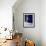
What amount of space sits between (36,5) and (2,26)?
217 cm

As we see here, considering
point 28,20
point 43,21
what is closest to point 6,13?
point 28,20

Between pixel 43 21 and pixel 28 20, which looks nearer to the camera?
pixel 43 21

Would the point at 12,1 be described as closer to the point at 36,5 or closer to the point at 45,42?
the point at 36,5

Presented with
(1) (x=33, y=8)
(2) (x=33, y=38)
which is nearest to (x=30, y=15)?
(1) (x=33, y=8)

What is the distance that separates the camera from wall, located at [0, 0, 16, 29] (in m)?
4.68

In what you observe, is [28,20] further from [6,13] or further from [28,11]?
[6,13]

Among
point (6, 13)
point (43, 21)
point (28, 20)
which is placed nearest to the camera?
point (6, 13)

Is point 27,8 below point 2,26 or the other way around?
the other way around

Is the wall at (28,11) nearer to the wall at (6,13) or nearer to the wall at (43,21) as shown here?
the wall at (43,21)

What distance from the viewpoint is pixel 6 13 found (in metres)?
4.74

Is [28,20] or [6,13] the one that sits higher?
[6,13]

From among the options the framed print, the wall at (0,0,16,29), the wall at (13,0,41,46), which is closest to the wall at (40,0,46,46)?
the wall at (13,0,41,46)

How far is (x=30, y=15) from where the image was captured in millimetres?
5910

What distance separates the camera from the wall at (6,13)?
468 centimetres
